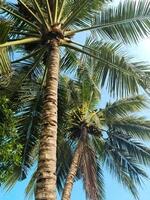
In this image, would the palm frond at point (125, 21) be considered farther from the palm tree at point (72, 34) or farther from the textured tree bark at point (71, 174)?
the textured tree bark at point (71, 174)

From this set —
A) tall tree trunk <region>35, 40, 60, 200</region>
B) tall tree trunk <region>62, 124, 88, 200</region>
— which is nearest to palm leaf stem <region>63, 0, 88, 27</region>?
tall tree trunk <region>35, 40, 60, 200</region>

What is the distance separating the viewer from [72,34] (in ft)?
40.8

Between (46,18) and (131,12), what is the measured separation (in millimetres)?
2229

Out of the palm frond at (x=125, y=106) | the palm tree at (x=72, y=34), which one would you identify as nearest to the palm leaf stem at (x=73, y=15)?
the palm tree at (x=72, y=34)

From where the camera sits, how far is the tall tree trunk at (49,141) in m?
8.53

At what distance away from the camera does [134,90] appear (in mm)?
13273

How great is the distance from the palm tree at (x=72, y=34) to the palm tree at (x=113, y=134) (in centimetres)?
247

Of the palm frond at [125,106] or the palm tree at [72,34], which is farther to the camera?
the palm frond at [125,106]

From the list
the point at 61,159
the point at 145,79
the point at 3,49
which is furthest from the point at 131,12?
the point at 61,159

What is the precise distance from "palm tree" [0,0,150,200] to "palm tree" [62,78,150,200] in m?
2.47

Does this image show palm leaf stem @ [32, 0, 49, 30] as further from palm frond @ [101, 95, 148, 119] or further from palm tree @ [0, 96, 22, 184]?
palm frond @ [101, 95, 148, 119]

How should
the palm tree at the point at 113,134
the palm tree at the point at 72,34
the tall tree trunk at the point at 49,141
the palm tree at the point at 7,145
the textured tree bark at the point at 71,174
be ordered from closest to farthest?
the tall tree trunk at the point at 49,141 → the palm tree at the point at 7,145 → the palm tree at the point at 72,34 → the textured tree bark at the point at 71,174 → the palm tree at the point at 113,134

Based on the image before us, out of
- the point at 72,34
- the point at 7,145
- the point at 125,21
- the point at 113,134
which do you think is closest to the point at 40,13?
the point at 72,34

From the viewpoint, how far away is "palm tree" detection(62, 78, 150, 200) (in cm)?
1665
